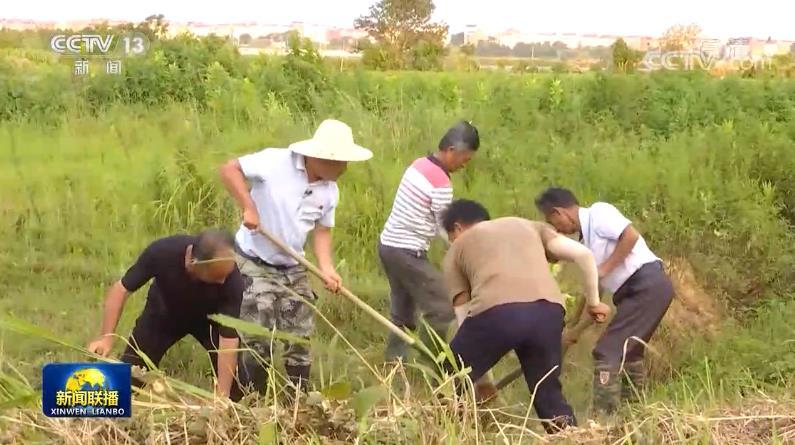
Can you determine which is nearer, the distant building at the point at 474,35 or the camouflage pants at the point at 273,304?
the camouflage pants at the point at 273,304

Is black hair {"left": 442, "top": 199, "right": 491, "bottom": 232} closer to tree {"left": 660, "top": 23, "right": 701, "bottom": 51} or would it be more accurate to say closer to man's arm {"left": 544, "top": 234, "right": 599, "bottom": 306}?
man's arm {"left": 544, "top": 234, "right": 599, "bottom": 306}

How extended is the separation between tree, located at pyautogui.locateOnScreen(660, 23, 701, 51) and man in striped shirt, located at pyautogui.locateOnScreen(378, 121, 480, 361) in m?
15.2

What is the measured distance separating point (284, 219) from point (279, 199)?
9 centimetres

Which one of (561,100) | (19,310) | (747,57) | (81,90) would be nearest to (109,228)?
(19,310)

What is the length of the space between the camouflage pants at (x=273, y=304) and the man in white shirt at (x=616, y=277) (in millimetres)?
1234

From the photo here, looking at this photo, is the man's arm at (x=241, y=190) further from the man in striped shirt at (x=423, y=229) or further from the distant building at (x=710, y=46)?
the distant building at (x=710, y=46)

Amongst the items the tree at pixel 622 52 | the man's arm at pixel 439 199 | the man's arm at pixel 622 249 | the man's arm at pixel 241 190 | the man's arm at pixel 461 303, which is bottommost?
the man's arm at pixel 461 303

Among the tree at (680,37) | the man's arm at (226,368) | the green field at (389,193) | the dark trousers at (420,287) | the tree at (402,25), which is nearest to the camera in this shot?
the green field at (389,193)

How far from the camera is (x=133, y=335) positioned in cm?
418

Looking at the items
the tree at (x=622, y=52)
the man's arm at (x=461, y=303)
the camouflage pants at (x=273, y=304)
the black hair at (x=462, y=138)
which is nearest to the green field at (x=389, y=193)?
the camouflage pants at (x=273, y=304)

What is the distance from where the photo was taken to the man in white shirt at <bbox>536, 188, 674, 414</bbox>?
4355 millimetres

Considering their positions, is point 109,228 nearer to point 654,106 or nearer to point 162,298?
point 162,298

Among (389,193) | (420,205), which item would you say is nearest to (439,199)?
(420,205)

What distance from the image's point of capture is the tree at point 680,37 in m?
19.7
